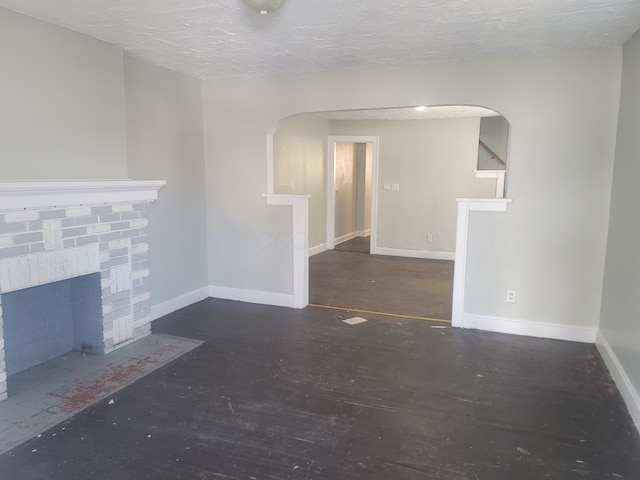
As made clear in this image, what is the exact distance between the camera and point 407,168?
7.30 metres

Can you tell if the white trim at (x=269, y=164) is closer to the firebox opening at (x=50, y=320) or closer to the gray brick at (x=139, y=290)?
the gray brick at (x=139, y=290)

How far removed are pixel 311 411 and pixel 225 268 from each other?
2.54 metres

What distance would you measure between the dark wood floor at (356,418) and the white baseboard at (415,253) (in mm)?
3604

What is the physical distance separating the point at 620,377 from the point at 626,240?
894mm

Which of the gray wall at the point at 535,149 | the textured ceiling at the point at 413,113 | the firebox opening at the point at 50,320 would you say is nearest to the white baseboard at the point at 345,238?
the textured ceiling at the point at 413,113

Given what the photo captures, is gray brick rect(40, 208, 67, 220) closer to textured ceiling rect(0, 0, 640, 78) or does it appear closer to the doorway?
textured ceiling rect(0, 0, 640, 78)

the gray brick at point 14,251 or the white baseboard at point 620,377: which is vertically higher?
the gray brick at point 14,251

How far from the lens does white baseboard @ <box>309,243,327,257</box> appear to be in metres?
7.42

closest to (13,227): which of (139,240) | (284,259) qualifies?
(139,240)

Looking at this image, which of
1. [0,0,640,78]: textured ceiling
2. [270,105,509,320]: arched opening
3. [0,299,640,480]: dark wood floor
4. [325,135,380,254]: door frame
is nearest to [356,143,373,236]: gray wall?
[325,135,380,254]: door frame

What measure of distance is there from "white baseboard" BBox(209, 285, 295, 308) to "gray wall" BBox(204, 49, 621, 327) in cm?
180

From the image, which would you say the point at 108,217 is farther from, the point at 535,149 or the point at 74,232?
the point at 535,149

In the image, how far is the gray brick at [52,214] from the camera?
2.78 m

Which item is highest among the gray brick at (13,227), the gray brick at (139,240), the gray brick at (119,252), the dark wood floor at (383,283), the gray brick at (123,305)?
the gray brick at (13,227)
